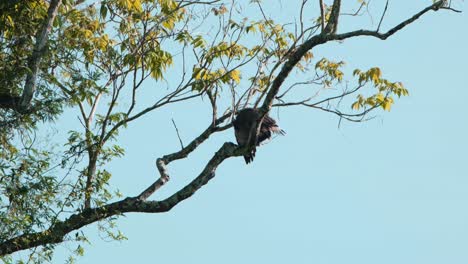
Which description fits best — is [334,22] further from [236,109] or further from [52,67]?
[52,67]

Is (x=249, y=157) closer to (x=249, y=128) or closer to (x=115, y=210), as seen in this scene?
(x=249, y=128)

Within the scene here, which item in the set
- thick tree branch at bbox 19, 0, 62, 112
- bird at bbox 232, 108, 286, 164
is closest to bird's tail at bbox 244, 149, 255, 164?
bird at bbox 232, 108, 286, 164

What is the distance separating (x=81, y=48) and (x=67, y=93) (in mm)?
804

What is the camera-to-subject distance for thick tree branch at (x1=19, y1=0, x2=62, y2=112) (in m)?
10.3

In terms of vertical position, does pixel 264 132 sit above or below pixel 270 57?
below

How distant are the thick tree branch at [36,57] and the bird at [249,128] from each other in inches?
91.5

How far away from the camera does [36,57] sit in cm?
1035

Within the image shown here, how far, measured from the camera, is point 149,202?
985 centimetres

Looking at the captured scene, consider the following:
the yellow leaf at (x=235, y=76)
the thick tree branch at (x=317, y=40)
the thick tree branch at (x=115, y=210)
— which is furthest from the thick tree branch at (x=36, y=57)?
the thick tree branch at (x=317, y=40)

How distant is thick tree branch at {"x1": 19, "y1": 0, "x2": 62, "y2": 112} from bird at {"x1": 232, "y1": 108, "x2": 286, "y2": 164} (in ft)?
7.63

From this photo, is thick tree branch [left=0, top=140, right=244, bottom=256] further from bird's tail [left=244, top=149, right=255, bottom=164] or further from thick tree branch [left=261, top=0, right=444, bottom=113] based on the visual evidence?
thick tree branch [left=261, top=0, right=444, bottom=113]

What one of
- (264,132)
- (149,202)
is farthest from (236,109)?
(149,202)

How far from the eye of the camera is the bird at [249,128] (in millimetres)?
10266

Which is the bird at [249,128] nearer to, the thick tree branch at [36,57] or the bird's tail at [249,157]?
the bird's tail at [249,157]
